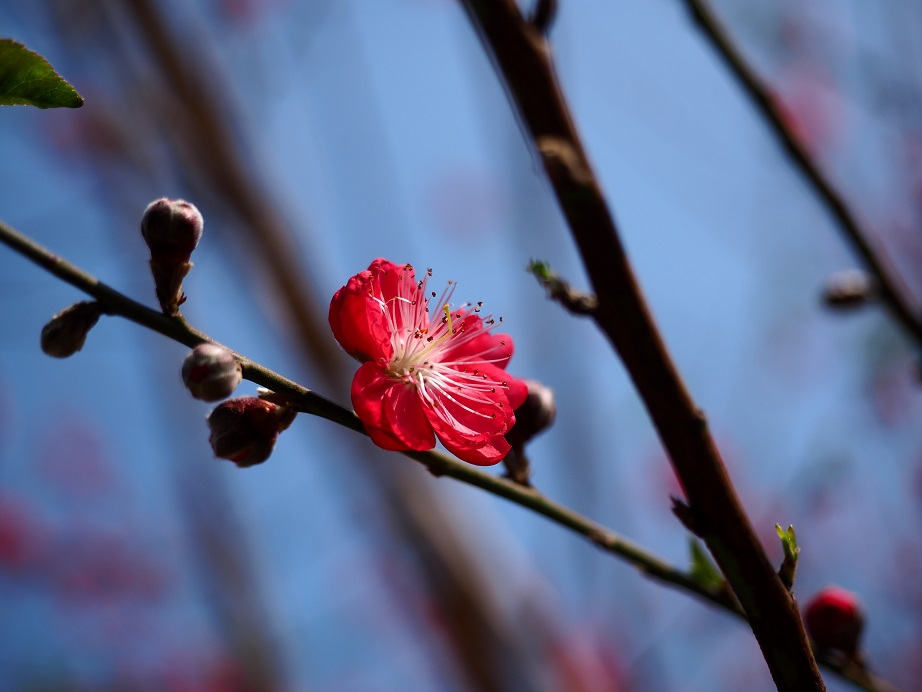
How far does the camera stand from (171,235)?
2.55ft

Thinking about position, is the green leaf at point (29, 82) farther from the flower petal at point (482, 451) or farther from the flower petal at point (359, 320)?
the flower petal at point (482, 451)

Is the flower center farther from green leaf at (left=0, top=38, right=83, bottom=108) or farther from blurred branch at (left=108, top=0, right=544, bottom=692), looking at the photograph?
blurred branch at (left=108, top=0, right=544, bottom=692)

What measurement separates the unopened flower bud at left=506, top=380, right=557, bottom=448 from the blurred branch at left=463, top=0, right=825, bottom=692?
0.29 metres

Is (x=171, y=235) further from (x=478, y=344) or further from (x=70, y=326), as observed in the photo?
(x=478, y=344)

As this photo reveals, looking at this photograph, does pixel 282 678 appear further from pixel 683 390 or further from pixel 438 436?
pixel 683 390

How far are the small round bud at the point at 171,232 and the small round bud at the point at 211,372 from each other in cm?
14

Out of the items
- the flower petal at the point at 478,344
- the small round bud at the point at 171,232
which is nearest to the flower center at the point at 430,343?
the flower petal at the point at 478,344

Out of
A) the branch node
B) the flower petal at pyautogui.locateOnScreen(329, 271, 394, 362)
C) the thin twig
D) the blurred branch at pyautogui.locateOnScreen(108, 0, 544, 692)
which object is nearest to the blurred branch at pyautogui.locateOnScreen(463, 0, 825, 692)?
the branch node

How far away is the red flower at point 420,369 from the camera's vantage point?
0.80 meters

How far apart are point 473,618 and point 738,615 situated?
1.95 meters

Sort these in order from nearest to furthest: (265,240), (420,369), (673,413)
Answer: (673,413), (420,369), (265,240)

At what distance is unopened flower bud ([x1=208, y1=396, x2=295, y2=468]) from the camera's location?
769mm

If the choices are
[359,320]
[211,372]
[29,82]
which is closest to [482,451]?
[359,320]

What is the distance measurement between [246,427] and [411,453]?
165 mm
